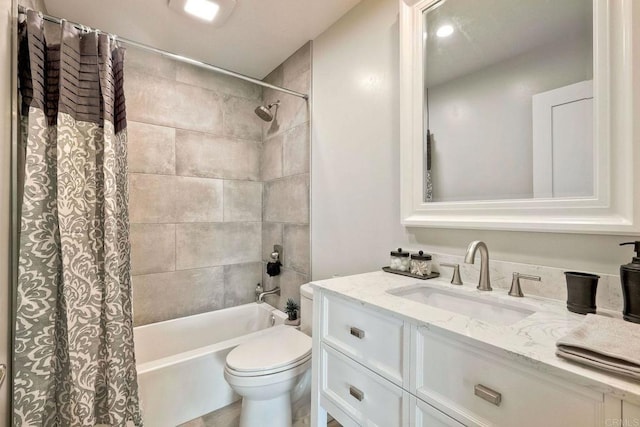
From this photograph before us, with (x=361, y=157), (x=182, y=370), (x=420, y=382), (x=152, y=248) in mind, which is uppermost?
(x=361, y=157)

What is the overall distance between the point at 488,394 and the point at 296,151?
74.1 inches

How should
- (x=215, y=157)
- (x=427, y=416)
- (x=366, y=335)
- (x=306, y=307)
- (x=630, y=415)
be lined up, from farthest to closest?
1. (x=215, y=157)
2. (x=306, y=307)
3. (x=366, y=335)
4. (x=427, y=416)
5. (x=630, y=415)

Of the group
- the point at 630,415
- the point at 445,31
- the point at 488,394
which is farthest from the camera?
the point at 445,31

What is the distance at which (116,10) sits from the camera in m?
1.70

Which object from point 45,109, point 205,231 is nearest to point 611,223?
point 45,109

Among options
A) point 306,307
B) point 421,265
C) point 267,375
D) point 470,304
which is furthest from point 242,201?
point 470,304

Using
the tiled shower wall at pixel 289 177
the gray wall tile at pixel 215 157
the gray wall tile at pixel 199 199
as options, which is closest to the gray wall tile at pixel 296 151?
the tiled shower wall at pixel 289 177

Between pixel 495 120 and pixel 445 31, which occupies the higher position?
pixel 445 31

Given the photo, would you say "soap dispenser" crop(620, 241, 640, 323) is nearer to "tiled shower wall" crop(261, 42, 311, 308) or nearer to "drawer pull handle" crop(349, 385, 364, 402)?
"drawer pull handle" crop(349, 385, 364, 402)

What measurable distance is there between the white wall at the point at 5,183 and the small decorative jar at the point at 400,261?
1.47 metres

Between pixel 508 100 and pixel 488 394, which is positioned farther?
pixel 508 100

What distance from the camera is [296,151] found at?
219cm

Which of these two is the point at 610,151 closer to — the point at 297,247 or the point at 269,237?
the point at 297,247

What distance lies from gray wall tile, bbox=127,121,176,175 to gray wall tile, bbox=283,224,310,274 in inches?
40.5
